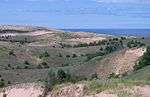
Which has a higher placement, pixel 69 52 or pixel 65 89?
pixel 65 89

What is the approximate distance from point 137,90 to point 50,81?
30.5 feet

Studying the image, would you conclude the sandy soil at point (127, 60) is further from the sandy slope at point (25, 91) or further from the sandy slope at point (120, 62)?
the sandy slope at point (25, 91)

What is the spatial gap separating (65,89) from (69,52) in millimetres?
81431

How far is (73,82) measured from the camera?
39750 millimetres

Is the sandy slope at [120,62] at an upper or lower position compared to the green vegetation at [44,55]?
upper

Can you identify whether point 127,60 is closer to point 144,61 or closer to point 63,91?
point 144,61

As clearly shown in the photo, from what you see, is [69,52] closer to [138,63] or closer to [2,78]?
[2,78]

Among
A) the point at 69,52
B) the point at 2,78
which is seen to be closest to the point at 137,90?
the point at 2,78

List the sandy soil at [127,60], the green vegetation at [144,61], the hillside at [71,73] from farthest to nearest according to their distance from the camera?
the sandy soil at [127,60] < the green vegetation at [144,61] < the hillside at [71,73]

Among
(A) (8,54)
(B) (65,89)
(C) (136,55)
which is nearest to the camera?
(B) (65,89)

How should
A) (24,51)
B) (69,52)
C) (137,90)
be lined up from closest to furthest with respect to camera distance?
(137,90) < (24,51) < (69,52)

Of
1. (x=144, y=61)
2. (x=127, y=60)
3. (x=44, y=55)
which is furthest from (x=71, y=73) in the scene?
(x=44, y=55)

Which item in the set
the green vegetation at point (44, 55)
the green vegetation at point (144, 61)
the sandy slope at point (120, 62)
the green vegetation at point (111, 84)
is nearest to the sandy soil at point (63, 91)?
the green vegetation at point (111, 84)

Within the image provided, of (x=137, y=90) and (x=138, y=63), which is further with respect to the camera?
(x=138, y=63)
